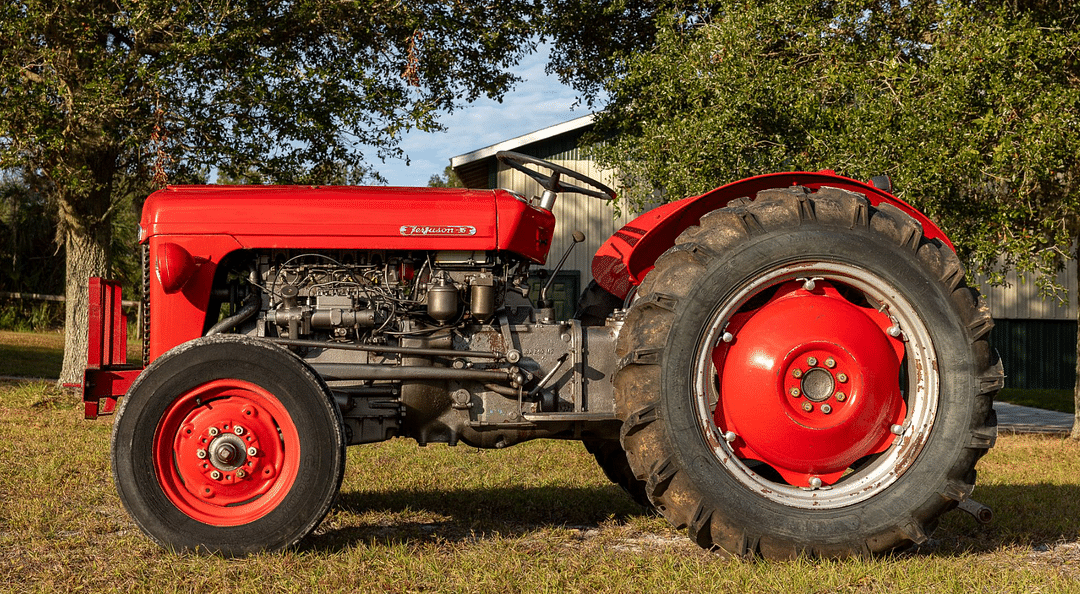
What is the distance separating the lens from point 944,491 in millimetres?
3504

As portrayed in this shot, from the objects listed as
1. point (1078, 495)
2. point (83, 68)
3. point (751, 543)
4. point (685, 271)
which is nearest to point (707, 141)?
point (1078, 495)

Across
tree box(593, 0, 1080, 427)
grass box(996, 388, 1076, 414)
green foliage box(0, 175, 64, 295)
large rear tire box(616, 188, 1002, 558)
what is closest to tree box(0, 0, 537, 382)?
tree box(593, 0, 1080, 427)

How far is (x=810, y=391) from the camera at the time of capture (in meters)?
3.61

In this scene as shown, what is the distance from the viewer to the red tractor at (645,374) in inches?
137

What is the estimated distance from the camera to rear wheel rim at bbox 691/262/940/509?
11.7ft

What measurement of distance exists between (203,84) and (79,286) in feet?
10.4

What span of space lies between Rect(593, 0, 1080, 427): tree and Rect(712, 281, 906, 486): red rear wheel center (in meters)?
3.73

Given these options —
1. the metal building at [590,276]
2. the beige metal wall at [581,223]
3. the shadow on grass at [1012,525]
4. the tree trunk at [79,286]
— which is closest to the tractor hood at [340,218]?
the shadow on grass at [1012,525]

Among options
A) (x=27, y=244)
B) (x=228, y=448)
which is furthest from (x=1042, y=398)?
(x=27, y=244)

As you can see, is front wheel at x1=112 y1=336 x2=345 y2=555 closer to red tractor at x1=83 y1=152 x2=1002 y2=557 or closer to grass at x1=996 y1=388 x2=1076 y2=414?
red tractor at x1=83 y1=152 x2=1002 y2=557

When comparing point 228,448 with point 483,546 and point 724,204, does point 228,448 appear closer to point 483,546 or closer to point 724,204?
point 483,546

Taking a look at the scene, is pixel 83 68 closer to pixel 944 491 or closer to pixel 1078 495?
pixel 944 491

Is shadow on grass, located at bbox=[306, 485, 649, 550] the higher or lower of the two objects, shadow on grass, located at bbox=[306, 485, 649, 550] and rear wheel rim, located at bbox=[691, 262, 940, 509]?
the lower

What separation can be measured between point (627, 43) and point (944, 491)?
9432 millimetres
